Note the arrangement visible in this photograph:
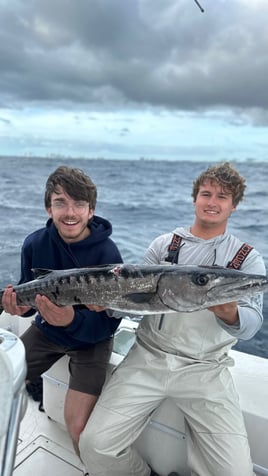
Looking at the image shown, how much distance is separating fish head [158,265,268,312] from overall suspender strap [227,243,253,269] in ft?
1.50

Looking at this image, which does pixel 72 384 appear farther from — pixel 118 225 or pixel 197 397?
pixel 118 225

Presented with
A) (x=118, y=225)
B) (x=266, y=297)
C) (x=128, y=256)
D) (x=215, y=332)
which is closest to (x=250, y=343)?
(x=266, y=297)

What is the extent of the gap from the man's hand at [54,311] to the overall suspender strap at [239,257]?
109 centimetres

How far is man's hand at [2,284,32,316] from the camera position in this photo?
2.44 m

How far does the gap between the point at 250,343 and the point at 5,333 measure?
159 inches

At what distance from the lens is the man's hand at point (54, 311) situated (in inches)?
88.0

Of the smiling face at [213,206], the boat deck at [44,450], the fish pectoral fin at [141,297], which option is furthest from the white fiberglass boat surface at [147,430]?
the smiling face at [213,206]

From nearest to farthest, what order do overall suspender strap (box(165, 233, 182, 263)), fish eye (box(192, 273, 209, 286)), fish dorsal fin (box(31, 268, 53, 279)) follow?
fish eye (box(192, 273, 209, 286)), fish dorsal fin (box(31, 268, 53, 279)), overall suspender strap (box(165, 233, 182, 263))

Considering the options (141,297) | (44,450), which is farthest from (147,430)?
(141,297)

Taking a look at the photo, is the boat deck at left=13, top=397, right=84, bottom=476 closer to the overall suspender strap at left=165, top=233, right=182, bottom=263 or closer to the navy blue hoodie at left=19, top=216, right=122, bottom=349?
the navy blue hoodie at left=19, top=216, right=122, bottom=349

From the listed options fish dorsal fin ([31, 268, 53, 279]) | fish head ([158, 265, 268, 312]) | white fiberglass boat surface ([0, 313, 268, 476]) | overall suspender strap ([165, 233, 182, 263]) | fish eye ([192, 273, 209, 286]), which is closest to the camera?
fish head ([158, 265, 268, 312])

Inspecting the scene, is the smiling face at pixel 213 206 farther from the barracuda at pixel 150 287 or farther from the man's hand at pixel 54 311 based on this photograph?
the man's hand at pixel 54 311

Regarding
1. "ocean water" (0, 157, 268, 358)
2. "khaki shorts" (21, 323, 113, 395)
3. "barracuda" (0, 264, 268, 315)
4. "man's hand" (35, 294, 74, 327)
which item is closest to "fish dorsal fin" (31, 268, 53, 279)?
"barracuda" (0, 264, 268, 315)

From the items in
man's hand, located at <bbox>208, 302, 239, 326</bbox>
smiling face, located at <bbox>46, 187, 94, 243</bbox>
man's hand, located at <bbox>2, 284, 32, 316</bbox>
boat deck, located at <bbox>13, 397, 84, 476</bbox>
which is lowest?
boat deck, located at <bbox>13, 397, 84, 476</bbox>
